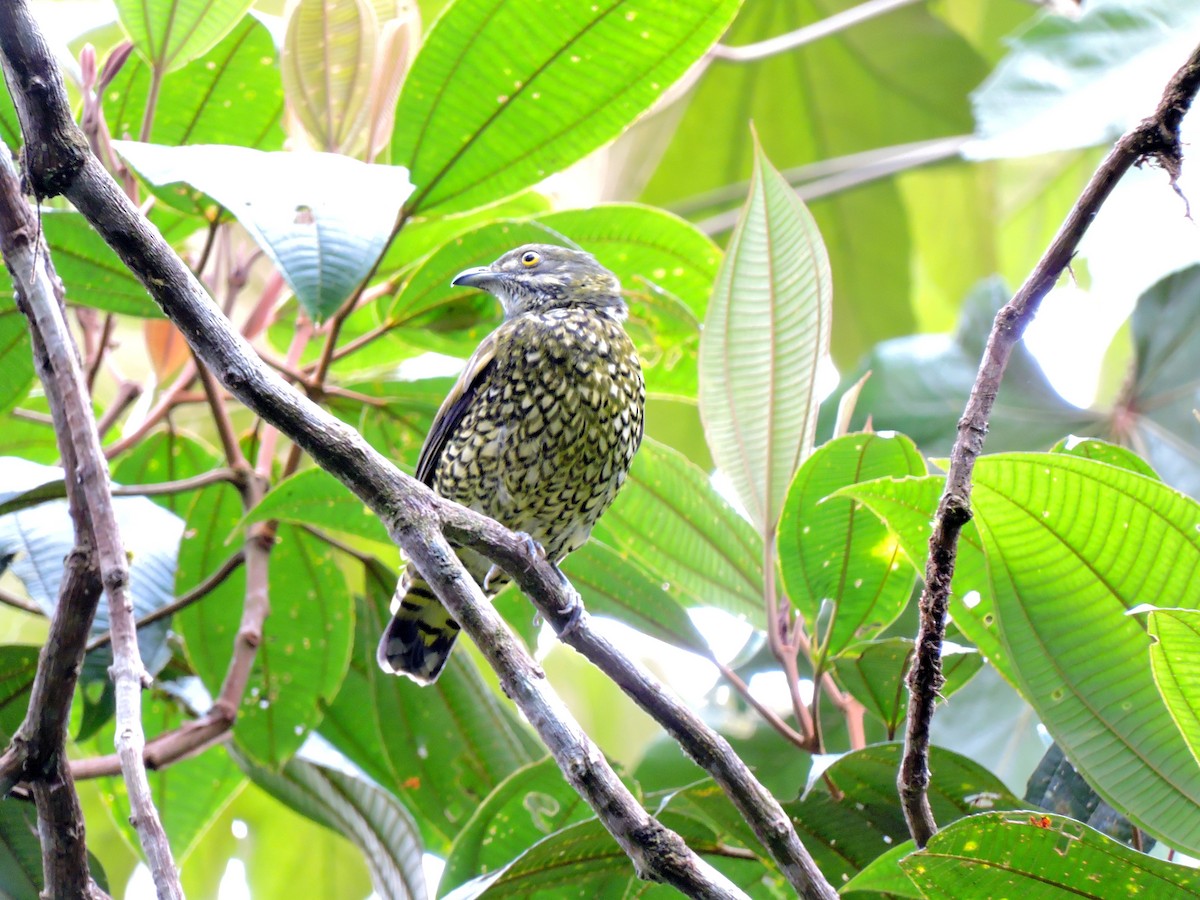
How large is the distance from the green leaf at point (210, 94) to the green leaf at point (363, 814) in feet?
4.80

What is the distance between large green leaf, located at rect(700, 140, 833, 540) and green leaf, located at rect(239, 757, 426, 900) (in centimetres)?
103

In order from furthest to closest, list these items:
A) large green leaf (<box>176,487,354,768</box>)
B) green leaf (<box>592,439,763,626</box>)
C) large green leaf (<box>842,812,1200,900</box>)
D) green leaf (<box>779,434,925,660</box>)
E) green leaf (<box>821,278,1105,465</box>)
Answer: green leaf (<box>821,278,1105,465</box>), large green leaf (<box>176,487,354,768</box>), green leaf (<box>592,439,763,626</box>), green leaf (<box>779,434,925,660</box>), large green leaf (<box>842,812,1200,900</box>)

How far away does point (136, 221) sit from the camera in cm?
160

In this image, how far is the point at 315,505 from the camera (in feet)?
8.28

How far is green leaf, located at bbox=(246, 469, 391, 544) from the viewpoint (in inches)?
96.0

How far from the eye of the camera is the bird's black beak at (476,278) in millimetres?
2922

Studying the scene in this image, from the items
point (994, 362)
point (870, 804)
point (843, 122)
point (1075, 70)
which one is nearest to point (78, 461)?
point (994, 362)

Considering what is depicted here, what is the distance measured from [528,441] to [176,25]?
1134mm

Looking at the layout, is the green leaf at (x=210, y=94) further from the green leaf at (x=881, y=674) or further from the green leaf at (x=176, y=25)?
the green leaf at (x=881, y=674)

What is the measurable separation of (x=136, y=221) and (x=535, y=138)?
4.06ft

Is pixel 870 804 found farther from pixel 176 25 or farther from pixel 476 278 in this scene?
pixel 176 25

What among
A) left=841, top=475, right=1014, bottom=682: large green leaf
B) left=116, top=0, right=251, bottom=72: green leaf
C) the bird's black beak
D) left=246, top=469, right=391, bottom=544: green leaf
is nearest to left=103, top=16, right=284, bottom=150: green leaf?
left=116, top=0, right=251, bottom=72: green leaf

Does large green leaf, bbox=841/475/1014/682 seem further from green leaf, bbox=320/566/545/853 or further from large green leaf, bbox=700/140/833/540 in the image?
green leaf, bbox=320/566/545/853

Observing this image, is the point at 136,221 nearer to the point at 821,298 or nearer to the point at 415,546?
the point at 415,546
